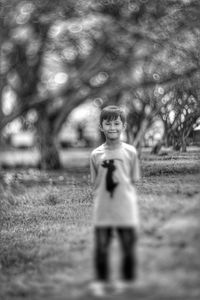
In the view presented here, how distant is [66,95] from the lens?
1664 cm

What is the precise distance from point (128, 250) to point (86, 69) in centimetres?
1216

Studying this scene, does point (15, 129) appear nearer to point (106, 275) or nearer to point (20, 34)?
point (20, 34)

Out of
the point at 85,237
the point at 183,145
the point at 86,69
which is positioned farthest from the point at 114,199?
the point at 86,69

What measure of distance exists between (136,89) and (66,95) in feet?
12.0

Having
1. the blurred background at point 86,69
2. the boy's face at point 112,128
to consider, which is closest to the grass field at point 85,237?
the boy's face at point 112,128

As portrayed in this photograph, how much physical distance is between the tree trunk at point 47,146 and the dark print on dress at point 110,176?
475 inches

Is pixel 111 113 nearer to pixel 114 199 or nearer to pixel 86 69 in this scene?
pixel 114 199

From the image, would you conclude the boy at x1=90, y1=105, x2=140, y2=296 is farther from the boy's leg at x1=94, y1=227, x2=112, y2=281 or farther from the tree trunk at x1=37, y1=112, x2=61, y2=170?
the tree trunk at x1=37, y1=112, x2=61, y2=170

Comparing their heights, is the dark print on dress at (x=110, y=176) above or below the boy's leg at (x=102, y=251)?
above

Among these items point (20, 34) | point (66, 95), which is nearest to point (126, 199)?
point (66, 95)

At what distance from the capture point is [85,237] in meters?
6.68

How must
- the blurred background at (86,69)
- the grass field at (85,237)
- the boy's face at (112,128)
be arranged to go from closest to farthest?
the grass field at (85,237) → the boy's face at (112,128) → the blurred background at (86,69)

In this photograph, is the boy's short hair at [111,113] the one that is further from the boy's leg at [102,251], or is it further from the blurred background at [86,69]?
the blurred background at [86,69]

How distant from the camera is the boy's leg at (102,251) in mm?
4523
